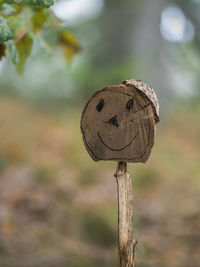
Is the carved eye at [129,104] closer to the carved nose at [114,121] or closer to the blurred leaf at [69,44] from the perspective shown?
the carved nose at [114,121]

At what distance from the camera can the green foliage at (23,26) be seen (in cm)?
176

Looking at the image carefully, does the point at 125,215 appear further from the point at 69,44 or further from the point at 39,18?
the point at 69,44

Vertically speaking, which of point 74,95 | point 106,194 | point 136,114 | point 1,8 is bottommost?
point 136,114

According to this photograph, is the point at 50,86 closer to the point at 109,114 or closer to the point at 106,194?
the point at 106,194

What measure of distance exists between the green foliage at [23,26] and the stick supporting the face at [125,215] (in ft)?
2.57

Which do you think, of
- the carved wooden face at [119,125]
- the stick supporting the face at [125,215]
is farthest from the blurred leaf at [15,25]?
the stick supporting the face at [125,215]

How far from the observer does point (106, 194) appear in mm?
5598

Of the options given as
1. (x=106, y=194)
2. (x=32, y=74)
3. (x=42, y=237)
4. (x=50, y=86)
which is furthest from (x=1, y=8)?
(x=32, y=74)

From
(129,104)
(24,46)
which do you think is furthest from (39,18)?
(129,104)

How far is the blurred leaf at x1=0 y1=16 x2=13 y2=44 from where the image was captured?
5.65ft

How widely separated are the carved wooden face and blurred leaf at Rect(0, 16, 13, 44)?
1.60ft

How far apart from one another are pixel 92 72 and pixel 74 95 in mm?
1962

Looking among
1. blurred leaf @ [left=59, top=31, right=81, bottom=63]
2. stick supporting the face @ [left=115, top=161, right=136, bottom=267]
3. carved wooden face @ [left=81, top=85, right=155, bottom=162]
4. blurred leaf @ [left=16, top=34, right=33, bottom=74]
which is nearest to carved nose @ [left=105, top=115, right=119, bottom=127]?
carved wooden face @ [left=81, top=85, right=155, bottom=162]

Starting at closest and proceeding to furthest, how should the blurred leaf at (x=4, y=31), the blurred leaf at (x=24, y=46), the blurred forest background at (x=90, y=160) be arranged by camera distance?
the blurred leaf at (x=4, y=31), the blurred leaf at (x=24, y=46), the blurred forest background at (x=90, y=160)
